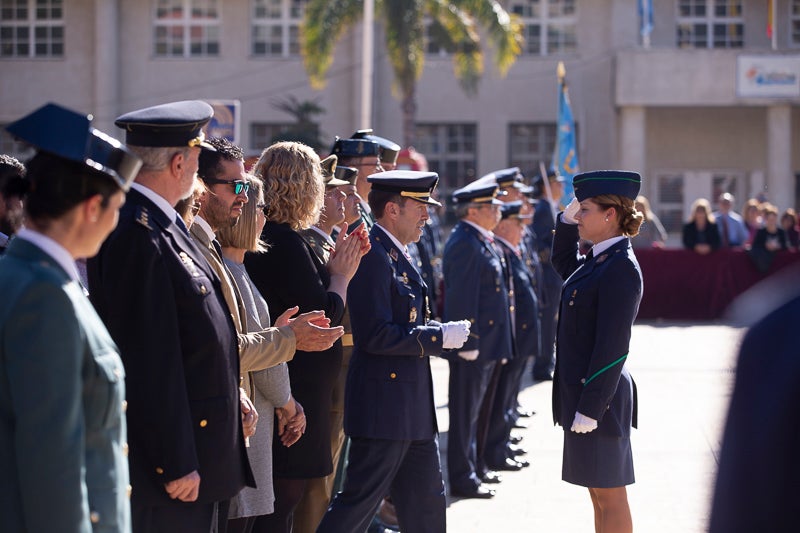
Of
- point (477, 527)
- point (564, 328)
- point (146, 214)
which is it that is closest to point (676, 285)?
point (477, 527)

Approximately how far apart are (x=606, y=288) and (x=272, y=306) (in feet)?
4.88

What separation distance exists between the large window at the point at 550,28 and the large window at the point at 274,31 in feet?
21.4

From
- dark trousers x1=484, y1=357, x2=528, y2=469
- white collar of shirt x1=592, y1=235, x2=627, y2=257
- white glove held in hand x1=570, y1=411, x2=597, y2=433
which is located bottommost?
dark trousers x1=484, y1=357, x2=528, y2=469

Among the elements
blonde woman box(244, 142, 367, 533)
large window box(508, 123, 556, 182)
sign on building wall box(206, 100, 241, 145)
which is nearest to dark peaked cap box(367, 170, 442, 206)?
blonde woman box(244, 142, 367, 533)

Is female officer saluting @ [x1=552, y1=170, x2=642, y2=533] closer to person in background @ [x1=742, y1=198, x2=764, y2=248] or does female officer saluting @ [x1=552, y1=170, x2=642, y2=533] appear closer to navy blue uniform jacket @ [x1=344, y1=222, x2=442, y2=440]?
navy blue uniform jacket @ [x1=344, y1=222, x2=442, y2=440]

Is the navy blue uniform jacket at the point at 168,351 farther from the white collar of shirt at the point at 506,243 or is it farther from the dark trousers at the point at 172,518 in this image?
the white collar of shirt at the point at 506,243

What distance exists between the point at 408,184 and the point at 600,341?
1148 mm

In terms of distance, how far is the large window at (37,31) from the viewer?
31.8 meters

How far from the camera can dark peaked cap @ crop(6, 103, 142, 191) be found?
2701 mm

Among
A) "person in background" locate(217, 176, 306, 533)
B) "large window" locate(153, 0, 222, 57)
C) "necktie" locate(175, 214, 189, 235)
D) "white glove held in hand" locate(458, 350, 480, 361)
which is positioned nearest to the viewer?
"necktie" locate(175, 214, 189, 235)

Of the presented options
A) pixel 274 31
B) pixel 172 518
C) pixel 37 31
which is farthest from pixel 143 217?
pixel 37 31

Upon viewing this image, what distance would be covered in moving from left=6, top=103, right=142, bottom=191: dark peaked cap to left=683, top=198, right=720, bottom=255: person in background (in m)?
16.3

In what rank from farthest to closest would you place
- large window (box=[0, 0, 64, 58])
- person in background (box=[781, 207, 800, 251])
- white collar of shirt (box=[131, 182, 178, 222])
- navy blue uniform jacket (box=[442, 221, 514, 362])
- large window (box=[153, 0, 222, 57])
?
1. large window (box=[0, 0, 64, 58])
2. large window (box=[153, 0, 222, 57])
3. person in background (box=[781, 207, 800, 251])
4. navy blue uniform jacket (box=[442, 221, 514, 362])
5. white collar of shirt (box=[131, 182, 178, 222])

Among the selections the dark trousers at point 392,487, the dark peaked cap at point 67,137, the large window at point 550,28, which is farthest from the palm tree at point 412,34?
the dark peaked cap at point 67,137
